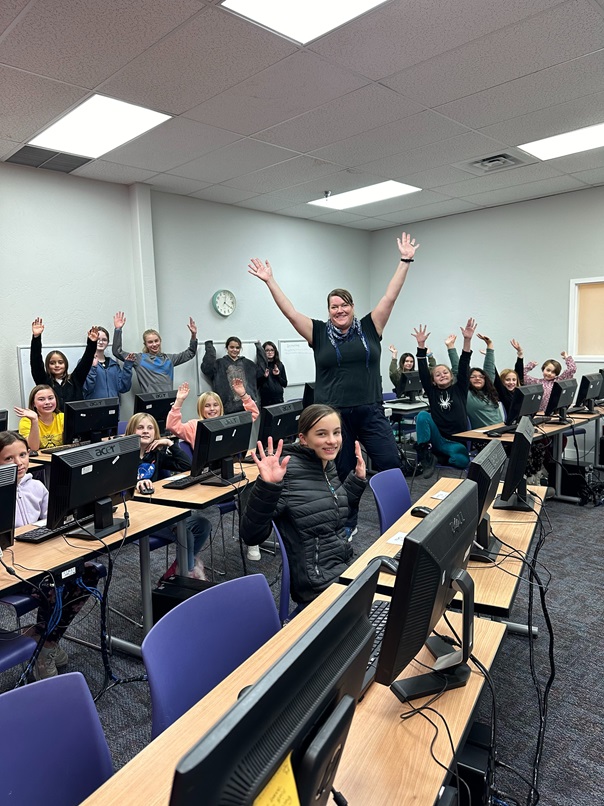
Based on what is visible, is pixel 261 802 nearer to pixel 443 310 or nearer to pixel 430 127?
pixel 430 127

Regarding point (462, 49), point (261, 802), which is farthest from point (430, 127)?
point (261, 802)

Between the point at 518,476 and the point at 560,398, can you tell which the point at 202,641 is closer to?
the point at 518,476

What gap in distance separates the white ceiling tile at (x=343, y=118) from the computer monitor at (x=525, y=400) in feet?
7.37

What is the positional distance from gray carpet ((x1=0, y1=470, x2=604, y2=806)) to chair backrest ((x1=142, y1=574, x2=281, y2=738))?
604 mm

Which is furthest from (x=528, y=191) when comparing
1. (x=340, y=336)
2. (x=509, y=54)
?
(x=340, y=336)

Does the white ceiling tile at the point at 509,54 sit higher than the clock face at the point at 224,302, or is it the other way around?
the white ceiling tile at the point at 509,54

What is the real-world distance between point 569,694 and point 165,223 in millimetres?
5373

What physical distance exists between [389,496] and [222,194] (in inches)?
175

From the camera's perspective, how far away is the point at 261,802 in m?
0.55

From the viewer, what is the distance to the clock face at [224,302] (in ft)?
20.8

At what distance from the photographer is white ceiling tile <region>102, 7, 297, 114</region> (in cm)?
273

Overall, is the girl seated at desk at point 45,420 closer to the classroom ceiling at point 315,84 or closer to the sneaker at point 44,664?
the classroom ceiling at point 315,84

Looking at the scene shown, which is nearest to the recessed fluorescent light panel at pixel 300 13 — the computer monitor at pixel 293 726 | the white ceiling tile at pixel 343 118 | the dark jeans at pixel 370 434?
the white ceiling tile at pixel 343 118

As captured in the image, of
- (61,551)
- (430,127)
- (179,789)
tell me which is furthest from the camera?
(430,127)
